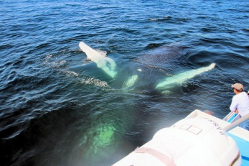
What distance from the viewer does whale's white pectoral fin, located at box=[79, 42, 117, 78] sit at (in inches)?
429

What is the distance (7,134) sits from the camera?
673 cm

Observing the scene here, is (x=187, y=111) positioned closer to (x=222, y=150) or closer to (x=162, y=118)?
(x=162, y=118)

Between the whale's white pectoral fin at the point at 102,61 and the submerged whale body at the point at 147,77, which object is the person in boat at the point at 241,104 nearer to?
the submerged whale body at the point at 147,77

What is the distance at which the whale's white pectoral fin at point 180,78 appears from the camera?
31.2 ft

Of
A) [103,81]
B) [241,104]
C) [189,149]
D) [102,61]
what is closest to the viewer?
[189,149]

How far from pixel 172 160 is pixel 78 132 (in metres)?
4.62

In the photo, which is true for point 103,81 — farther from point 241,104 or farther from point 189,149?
point 189,149

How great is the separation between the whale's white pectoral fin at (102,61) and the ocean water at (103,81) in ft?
1.20

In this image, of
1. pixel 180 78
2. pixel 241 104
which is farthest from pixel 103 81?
pixel 241 104

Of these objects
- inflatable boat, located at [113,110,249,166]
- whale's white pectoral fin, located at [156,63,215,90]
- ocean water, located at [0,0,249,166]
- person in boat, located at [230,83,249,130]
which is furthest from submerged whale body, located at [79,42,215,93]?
inflatable boat, located at [113,110,249,166]

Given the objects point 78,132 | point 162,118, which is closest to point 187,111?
point 162,118

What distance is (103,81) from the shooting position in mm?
9953

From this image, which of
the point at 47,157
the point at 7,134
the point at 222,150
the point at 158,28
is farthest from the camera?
the point at 158,28

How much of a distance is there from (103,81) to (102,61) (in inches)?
90.7
